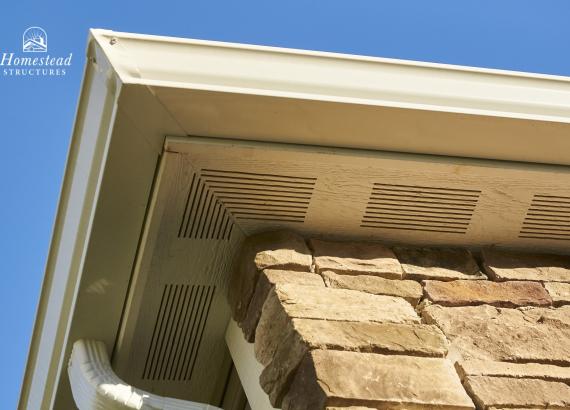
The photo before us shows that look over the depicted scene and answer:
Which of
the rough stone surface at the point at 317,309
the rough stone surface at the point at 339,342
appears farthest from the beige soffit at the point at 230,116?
the rough stone surface at the point at 339,342

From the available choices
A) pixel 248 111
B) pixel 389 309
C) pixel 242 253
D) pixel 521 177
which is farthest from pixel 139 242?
pixel 521 177

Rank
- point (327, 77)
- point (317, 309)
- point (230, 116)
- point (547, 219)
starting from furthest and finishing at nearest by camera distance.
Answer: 1. point (547, 219)
2. point (327, 77)
3. point (230, 116)
4. point (317, 309)

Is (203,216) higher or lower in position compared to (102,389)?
higher

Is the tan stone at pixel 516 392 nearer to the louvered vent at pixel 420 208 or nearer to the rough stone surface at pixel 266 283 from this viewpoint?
the rough stone surface at pixel 266 283

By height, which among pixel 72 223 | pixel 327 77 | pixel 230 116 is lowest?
pixel 72 223

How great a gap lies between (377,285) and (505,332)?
1.08 ft

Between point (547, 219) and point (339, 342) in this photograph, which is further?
point (547, 219)

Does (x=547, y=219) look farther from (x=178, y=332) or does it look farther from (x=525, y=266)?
(x=178, y=332)

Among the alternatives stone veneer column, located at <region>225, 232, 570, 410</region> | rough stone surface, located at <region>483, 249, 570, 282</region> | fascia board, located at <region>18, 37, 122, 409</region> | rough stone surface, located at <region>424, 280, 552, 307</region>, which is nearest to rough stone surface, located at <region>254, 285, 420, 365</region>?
stone veneer column, located at <region>225, 232, 570, 410</region>

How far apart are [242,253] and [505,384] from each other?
0.83m

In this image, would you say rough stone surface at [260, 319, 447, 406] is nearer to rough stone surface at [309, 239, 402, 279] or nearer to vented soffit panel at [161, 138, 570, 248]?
rough stone surface at [309, 239, 402, 279]

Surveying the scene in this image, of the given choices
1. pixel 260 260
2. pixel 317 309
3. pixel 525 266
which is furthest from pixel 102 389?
pixel 525 266

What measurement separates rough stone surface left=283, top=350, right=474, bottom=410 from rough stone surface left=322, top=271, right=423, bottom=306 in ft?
1.15

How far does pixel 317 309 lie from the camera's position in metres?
2.36
